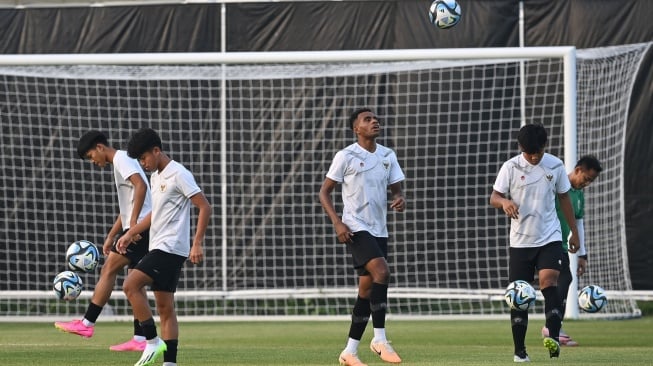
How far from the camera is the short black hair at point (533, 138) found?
32.9 feet

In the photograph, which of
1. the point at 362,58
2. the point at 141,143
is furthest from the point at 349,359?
the point at 362,58

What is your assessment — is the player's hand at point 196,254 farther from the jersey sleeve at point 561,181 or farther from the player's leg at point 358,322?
the jersey sleeve at point 561,181

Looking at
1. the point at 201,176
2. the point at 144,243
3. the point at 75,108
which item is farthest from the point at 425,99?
the point at 144,243

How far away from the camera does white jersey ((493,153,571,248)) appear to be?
33.5 ft

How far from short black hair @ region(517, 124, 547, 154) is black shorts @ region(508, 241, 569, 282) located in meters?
0.77

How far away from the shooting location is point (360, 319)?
1005cm

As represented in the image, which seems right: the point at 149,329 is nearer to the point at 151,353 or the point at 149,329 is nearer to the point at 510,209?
the point at 151,353

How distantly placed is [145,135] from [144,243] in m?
2.68

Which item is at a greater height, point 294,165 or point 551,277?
point 294,165

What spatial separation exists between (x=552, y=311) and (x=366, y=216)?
5.35 ft

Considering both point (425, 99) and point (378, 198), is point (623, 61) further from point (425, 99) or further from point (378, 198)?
point (378, 198)

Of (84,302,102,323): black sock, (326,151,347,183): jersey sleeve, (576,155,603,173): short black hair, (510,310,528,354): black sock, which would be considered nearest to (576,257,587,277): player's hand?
(576,155,603,173): short black hair

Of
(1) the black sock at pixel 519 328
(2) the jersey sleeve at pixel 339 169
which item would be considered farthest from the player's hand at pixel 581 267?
(2) the jersey sleeve at pixel 339 169

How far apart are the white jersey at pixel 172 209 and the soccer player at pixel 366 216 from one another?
1.43 meters
